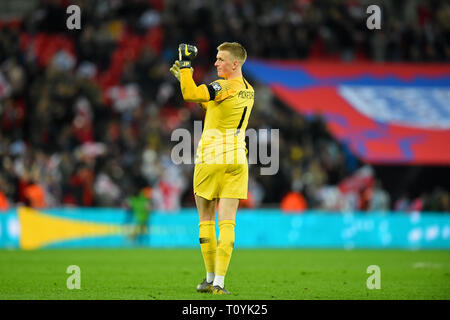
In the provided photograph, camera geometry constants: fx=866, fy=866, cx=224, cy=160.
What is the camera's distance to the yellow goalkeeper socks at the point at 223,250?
9.19 m

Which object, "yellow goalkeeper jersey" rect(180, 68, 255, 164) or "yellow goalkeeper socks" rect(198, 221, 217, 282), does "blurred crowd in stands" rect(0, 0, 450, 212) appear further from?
"yellow goalkeeper jersey" rect(180, 68, 255, 164)

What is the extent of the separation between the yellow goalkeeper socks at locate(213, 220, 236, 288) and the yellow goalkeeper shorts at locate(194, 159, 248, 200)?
1.04ft

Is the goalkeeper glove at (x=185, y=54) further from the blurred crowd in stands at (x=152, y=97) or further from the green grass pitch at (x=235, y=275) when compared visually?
the blurred crowd in stands at (x=152, y=97)

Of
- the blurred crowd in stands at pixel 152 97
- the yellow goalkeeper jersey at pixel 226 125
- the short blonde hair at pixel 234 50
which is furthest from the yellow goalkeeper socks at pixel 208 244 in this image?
the blurred crowd in stands at pixel 152 97

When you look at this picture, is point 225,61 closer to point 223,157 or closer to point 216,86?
point 216,86

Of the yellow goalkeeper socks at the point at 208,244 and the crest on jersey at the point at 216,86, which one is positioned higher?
the crest on jersey at the point at 216,86

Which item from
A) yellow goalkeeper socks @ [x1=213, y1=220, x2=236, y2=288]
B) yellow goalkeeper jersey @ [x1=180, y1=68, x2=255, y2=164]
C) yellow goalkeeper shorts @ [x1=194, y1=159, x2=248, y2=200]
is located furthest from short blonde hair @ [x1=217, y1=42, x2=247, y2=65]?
yellow goalkeeper socks @ [x1=213, y1=220, x2=236, y2=288]

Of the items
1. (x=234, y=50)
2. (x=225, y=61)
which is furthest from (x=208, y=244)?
(x=234, y=50)

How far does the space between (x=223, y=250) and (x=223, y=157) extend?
1.01 meters

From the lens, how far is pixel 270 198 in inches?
955

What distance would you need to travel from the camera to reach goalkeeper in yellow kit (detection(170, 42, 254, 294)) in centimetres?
938

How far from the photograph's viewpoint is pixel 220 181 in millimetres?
9453
